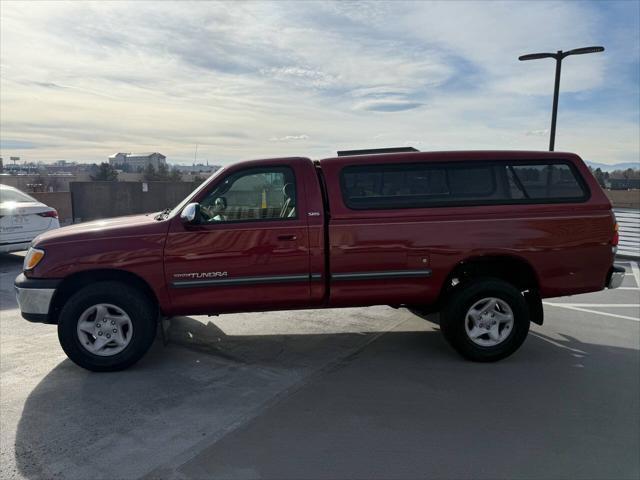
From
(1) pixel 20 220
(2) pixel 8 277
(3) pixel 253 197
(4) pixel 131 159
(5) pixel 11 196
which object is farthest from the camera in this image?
(4) pixel 131 159

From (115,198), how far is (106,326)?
15059 mm

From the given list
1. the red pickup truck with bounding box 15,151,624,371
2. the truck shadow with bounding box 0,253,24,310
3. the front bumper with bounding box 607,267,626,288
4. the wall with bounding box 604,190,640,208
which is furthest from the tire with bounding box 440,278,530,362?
the wall with bounding box 604,190,640,208

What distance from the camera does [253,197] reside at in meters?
4.49

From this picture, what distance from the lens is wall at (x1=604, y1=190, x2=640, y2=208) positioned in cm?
2292

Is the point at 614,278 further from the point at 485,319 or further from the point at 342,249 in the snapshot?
the point at 342,249

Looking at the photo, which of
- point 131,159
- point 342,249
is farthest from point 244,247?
point 131,159

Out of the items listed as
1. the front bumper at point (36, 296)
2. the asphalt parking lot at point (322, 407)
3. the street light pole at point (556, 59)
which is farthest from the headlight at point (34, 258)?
the street light pole at point (556, 59)

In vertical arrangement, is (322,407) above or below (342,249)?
below

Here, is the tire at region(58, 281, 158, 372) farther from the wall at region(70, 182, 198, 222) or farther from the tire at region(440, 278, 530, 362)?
the wall at region(70, 182, 198, 222)

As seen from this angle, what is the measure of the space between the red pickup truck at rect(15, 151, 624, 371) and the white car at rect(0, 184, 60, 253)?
4.75m

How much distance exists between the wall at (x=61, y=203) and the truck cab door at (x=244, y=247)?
14166mm

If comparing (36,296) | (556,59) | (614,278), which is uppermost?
(556,59)

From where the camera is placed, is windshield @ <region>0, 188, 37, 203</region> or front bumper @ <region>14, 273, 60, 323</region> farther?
windshield @ <region>0, 188, 37, 203</region>

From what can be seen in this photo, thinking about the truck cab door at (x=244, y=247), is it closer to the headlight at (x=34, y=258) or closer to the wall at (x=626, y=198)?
the headlight at (x=34, y=258)
